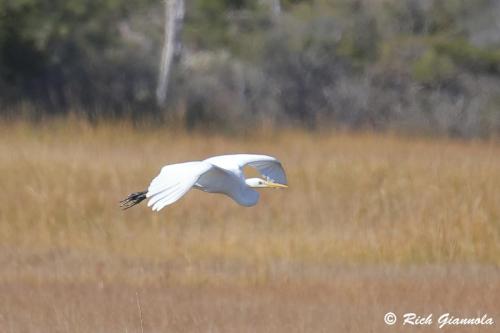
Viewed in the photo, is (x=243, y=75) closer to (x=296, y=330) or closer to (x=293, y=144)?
(x=293, y=144)

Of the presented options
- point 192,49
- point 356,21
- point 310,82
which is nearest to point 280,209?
point 310,82

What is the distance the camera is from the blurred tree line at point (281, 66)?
15914 millimetres

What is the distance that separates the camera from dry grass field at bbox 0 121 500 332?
6.16 m

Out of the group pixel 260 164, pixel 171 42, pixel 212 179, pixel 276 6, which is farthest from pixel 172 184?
pixel 276 6

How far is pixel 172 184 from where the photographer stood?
565 centimetres

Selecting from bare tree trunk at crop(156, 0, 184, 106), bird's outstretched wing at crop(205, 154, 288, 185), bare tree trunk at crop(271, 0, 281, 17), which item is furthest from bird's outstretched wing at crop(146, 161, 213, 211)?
bare tree trunk at crop(271, 0, 281, 17)

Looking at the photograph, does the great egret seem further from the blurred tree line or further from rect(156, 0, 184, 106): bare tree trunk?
rect(156, 0, 184, 106): bare tree trunk

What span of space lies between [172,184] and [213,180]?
97cm

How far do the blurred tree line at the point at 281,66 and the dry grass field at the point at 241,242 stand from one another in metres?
3.69

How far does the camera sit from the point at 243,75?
59.5ft

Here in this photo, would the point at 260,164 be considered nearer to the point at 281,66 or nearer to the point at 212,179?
Result: the point at 212,179

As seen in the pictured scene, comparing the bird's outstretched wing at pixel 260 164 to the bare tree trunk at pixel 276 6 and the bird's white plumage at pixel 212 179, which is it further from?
the bare tree trunk at pixel 276 6

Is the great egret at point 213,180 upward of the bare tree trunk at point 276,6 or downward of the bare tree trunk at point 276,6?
downward

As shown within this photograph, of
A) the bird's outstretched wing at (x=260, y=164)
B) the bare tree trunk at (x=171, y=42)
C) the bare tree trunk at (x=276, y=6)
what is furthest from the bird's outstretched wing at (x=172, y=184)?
the bare tree trunk at (x=276, y=6)
